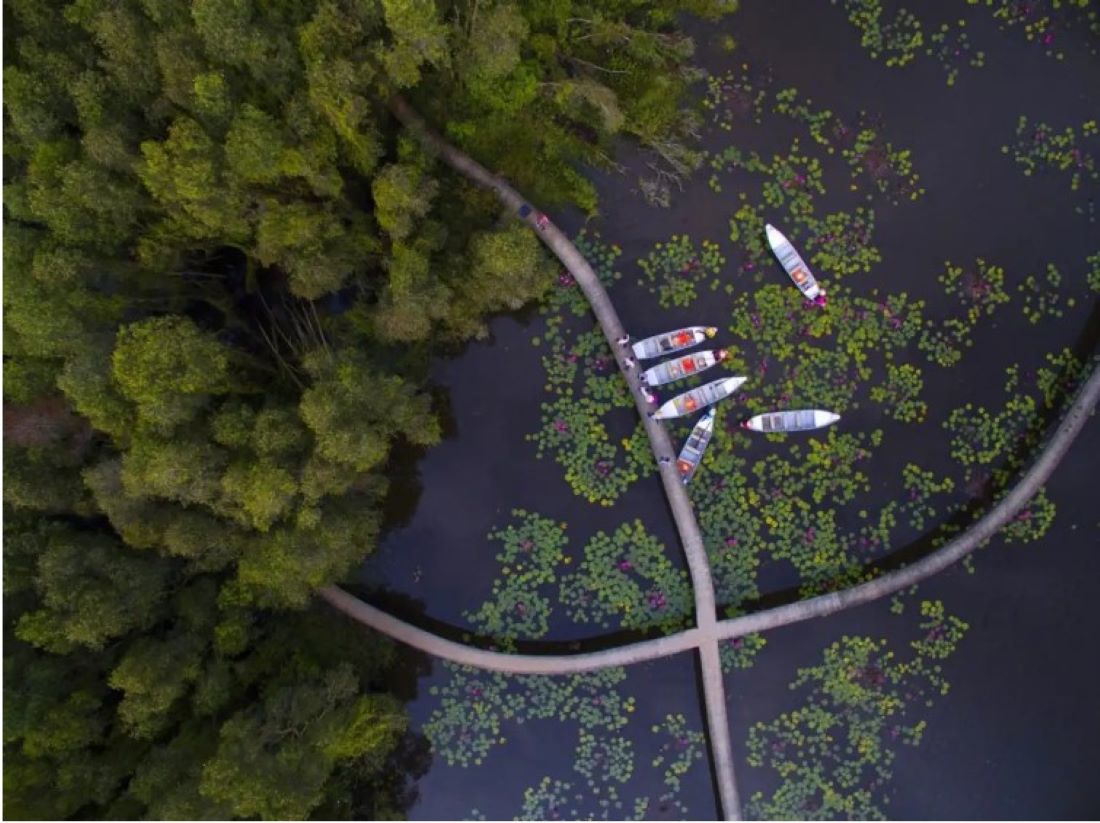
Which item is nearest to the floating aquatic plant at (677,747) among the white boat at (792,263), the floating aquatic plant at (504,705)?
the floating aquatic plant at (504,705)

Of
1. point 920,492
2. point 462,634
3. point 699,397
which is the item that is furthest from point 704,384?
point 462,634

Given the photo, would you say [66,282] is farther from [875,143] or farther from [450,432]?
[875,143]

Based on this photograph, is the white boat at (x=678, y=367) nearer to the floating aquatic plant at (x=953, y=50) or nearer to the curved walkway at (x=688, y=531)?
the curved walkway at (x=688, y=531)

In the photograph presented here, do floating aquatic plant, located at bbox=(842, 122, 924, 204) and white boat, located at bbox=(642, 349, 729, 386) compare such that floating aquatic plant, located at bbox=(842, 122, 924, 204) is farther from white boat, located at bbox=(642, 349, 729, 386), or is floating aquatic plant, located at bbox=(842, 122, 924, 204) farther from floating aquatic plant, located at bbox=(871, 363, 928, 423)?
white boat, located at bbox=(642, 349, 729, 386)

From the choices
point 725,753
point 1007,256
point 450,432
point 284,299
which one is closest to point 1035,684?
point 725,753

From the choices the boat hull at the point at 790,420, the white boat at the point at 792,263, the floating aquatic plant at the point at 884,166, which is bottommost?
the boat hull at the point at 790,420

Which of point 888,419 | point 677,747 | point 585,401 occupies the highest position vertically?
point 585,401

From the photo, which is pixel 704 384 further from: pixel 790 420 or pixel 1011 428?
pixel 1011 428
